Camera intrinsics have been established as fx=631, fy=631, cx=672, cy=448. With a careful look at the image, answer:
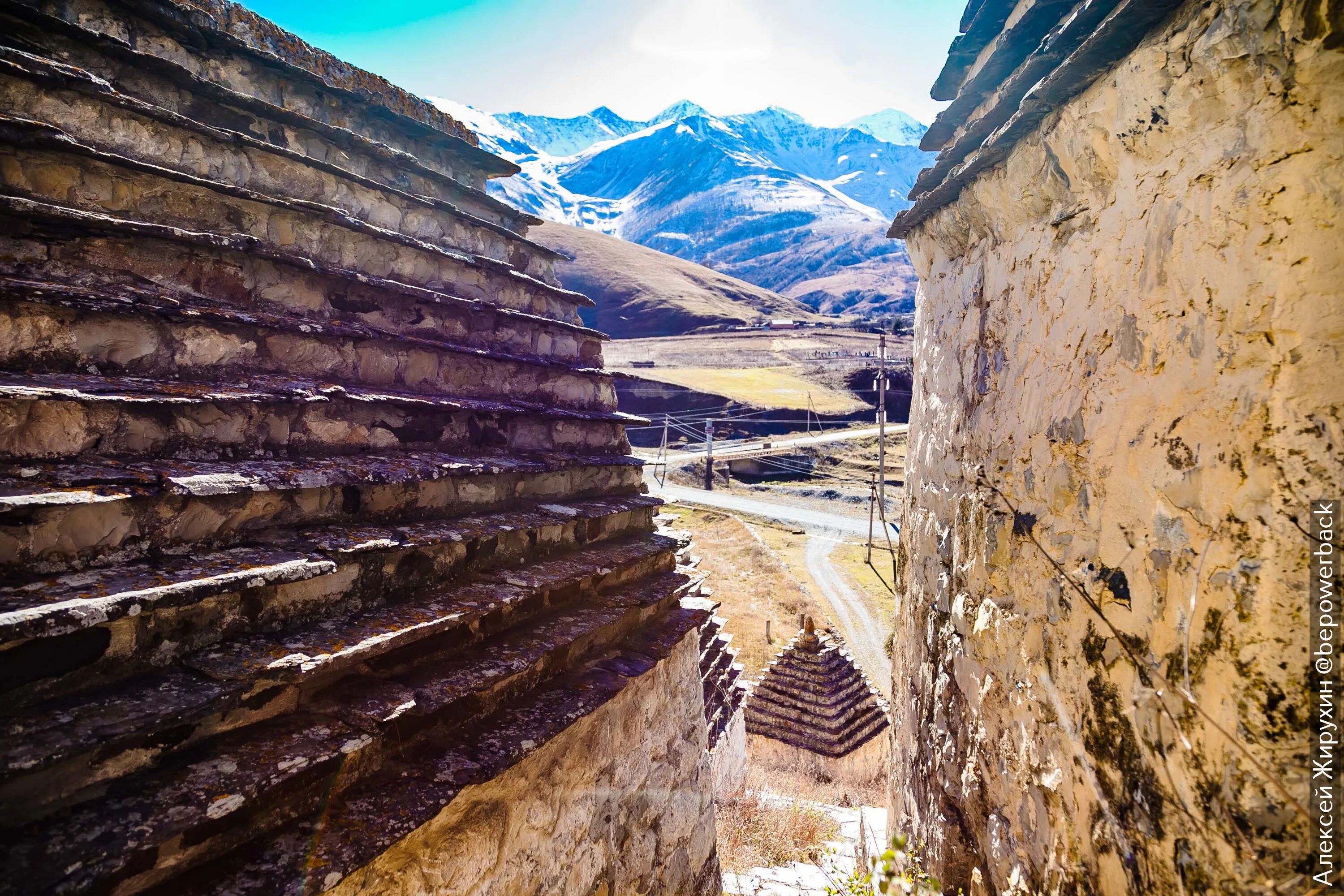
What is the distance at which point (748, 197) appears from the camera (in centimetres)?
14375

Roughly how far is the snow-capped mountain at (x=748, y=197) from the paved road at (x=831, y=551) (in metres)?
72.0

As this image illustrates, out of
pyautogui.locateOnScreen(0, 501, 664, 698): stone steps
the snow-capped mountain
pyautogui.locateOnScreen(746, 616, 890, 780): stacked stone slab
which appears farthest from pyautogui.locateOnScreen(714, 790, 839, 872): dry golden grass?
the snow-capped mountain

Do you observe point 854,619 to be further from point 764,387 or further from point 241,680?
point 764,387

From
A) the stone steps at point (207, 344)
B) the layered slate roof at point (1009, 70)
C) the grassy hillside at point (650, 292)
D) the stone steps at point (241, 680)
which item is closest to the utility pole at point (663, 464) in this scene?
the layered slate roof at point (1009, 70)

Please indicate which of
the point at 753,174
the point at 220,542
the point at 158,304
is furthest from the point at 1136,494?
the point at 753,174

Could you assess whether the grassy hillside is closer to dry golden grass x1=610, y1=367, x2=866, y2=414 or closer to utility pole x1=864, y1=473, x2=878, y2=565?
dry golden grass x1=610, y1=367, x2=866, y2=414

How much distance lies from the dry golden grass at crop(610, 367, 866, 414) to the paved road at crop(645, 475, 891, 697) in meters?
11.9

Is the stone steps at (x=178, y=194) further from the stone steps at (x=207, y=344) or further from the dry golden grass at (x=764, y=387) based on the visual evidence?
the dry golden grass at (x=764, y=387)

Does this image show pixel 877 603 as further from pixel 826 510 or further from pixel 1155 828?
pixel 1155 828

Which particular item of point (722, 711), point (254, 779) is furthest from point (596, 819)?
point (722, 711)

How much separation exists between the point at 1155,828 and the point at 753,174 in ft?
545

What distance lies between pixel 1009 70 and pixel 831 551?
20741 mm

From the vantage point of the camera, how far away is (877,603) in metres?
17.7

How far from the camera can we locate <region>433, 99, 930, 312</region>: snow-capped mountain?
110688mm
